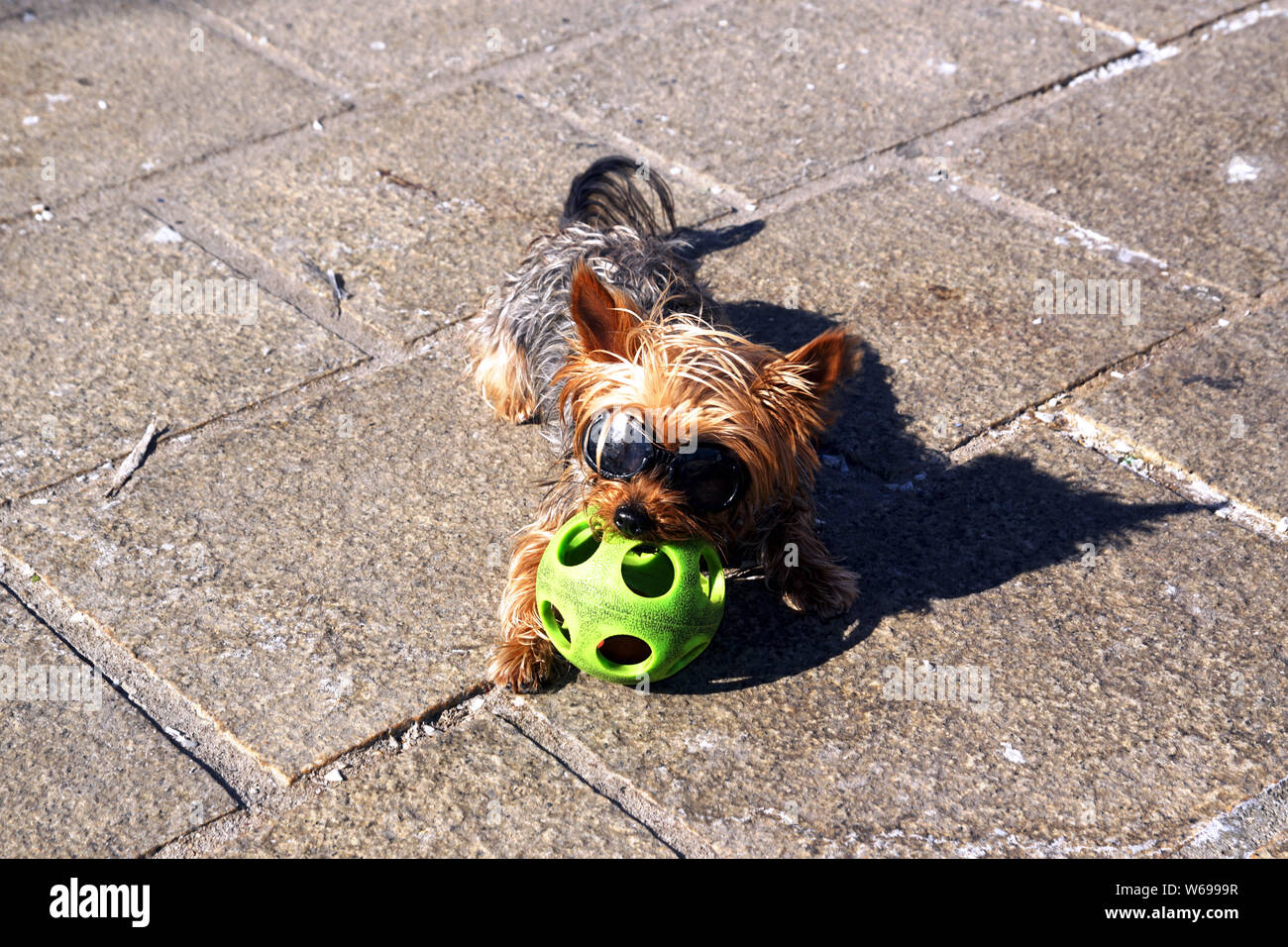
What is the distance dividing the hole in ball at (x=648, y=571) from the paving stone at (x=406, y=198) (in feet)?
6.00

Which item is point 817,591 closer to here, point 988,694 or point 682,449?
point 988,694

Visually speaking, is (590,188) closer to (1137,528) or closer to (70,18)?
(1137,528)

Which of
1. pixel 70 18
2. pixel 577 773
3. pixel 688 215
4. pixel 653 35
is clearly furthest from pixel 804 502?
pixel 70 18

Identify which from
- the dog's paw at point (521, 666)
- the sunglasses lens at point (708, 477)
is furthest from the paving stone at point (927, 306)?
the dog's paw at point (521, 666)

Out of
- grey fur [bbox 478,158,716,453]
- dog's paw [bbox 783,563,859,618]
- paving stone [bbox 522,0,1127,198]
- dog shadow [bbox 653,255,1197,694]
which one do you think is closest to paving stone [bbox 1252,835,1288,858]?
dog shadow [bbox 653,255,1197,694]

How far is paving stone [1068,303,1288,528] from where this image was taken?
428 centimetres

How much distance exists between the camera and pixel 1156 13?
23.2 ft

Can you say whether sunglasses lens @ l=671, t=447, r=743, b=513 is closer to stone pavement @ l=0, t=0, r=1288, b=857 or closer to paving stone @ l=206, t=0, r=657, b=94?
stone pavement @ l=0, t=0, r=1288, b=857

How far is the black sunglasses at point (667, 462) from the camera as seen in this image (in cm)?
332

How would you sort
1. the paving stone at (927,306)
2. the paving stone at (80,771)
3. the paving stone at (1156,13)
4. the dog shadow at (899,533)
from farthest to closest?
the paving stone at (1156,13)
the paving stone at (927,306)
the dog shadow at (899,533)
the paving stone at (80,771)

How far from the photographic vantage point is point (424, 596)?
380cm

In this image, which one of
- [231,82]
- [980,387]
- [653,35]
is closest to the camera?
[980,387]

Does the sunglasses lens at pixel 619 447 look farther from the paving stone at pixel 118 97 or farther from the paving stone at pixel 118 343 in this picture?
the paving stone at pixel 118 97
